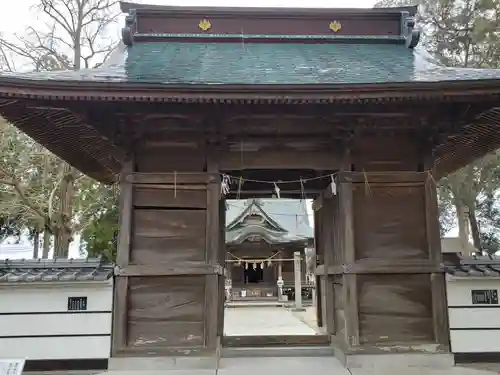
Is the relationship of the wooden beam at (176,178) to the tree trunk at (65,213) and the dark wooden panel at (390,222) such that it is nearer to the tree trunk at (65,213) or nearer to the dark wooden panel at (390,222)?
the dark wooden panel at (390,222)

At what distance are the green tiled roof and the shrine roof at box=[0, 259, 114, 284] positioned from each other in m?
2.31

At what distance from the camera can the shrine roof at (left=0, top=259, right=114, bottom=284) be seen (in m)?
5.50

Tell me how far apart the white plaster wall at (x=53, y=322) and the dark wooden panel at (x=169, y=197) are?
116 cm

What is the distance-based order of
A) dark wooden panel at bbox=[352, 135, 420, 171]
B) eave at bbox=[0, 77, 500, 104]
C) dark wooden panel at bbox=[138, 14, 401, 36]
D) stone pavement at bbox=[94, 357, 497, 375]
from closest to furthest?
eave at bbox=[0, 77, 500, 104]
stone pavement at bbox=[94, 357, 497, 375]
dark wooden panel at bbox=[352, 135, 420, 171]
dark wooden panel at bbox=[138, 14, 401, 36]

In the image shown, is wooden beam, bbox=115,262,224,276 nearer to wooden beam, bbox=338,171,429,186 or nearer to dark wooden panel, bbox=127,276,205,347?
dark wooden panel, bbox=127,276,205,347

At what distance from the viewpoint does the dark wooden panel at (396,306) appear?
582cm

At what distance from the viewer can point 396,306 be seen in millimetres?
5852

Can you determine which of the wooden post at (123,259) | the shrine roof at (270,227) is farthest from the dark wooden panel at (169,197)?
the shrine roof at (270,227)

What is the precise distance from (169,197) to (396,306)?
3.28 metres

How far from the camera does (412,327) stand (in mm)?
5836

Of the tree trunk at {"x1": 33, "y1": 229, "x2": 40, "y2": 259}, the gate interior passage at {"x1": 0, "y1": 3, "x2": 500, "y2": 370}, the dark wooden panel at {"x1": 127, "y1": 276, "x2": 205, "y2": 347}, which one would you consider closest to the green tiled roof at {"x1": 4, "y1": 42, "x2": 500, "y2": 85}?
the gate interior passage at {"x1": 0, "y1": 3, "x2": 500, "y2": 370}

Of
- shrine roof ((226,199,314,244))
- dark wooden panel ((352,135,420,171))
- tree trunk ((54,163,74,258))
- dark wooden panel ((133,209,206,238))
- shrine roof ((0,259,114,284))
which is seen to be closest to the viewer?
shrine roof ((0,259,114,284))

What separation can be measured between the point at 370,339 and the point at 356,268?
0.93 m

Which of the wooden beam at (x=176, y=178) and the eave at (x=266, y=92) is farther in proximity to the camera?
the wooden beam at (x=176, y=178)
